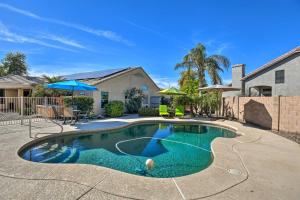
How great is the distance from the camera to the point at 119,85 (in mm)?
19328

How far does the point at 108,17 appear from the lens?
48.5 feet

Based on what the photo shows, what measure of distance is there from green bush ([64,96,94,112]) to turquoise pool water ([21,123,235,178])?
514 centimetres

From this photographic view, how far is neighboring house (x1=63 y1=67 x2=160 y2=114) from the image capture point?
17.2 meters

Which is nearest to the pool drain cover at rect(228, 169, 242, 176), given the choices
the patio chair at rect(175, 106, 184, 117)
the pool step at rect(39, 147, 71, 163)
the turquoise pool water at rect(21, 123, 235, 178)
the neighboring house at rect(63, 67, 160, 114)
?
the turquoise pool water at rect(21, 123, 235, 178)

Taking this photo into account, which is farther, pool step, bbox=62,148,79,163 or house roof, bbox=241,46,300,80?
house roof, bbox=241,46,300,80

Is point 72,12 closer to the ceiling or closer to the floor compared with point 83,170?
closer to the ceiling

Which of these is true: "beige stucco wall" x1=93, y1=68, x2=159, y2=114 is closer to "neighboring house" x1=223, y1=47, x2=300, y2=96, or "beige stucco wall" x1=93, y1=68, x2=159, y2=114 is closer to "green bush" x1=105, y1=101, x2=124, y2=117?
"green bush" x1=105, y1=101, x2=124, y2=117

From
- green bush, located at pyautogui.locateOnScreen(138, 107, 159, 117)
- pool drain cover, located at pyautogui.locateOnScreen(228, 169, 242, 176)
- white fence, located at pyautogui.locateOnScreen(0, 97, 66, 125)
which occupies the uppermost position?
white fence, located at pyautogui.locateOnScreen(0, 97, 66, 125)

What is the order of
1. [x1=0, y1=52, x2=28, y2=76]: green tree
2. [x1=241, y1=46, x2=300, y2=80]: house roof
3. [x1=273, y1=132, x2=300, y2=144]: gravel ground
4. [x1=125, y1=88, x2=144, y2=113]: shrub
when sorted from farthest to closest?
[x1=0, y1=52, x2=28, y2=76]: green tree
[x1=125, y1=88, x2=144, y2=113]: shrub
[x1=241, y1=46, x2=300, y2=80]: house roof
[x1=273, y1=132, x2=300, y2=144]: gravel ground

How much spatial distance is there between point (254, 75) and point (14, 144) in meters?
22.3

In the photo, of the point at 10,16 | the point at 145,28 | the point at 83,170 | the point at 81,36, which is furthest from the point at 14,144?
the point at 145,28

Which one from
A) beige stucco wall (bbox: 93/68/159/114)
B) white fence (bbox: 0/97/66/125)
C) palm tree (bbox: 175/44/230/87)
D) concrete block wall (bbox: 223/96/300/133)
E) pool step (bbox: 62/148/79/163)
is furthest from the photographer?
palm tree (bbox: 175/44/230/87)

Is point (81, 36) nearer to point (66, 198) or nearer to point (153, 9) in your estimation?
point (153, 9)

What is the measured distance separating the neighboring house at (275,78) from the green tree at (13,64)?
146 ft
